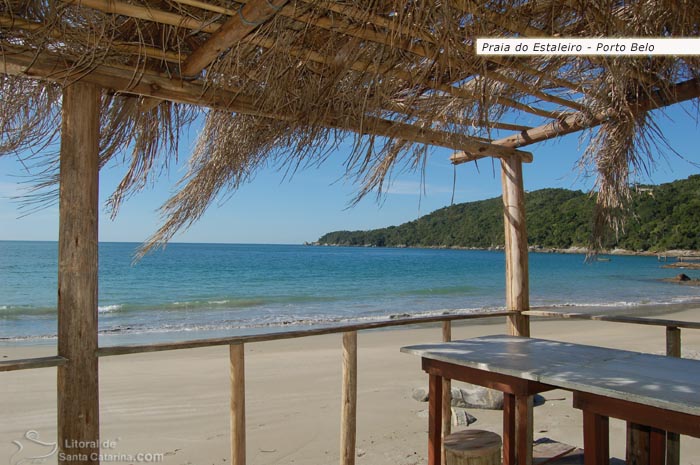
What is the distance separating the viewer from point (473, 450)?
1531 mm

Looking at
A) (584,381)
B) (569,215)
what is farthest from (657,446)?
(569,215)

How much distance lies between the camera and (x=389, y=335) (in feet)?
29.5

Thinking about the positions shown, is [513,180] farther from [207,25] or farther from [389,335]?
[389,335]

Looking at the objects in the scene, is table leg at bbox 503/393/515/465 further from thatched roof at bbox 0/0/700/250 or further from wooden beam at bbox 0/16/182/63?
wooden beam at bbox 0/16/182/63

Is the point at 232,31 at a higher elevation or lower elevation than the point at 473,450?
higher

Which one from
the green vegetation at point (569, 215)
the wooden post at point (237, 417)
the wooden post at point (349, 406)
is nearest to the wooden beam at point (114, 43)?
the wooden post at point (237, 417)

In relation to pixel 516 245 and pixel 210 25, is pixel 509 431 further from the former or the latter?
pixel 210 25

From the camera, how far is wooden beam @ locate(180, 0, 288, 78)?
1460mm

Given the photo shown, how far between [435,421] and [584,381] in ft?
2.31

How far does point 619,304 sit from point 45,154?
48.6ft

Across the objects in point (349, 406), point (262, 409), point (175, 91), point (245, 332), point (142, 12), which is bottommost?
point (245, 332)

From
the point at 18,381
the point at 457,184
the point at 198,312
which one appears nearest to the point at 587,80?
the point at 457,184

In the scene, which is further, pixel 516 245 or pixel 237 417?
pixel 516 245

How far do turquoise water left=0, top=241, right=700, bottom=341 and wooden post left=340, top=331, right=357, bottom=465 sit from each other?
726cm
